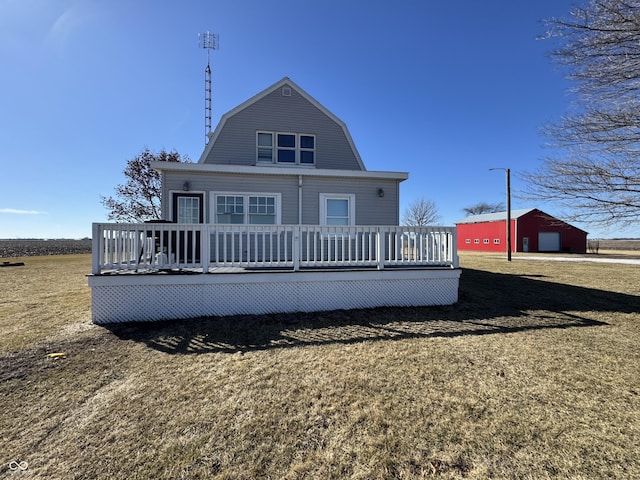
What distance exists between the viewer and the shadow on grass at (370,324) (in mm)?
4363

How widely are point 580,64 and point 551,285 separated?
20.3 feet

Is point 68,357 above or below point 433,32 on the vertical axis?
below

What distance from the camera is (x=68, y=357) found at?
3738mm

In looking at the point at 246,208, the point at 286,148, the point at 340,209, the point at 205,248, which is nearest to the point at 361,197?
the point at 340,209

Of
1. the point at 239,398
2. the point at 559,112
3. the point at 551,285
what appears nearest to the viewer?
the point at 239,398

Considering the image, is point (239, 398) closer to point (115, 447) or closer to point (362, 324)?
point (115, 447)

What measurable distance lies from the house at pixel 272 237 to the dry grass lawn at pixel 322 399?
2.09ft

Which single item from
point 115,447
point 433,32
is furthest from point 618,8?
point 115,447

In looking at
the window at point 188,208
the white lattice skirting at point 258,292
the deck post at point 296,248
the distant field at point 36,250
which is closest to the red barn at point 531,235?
the white lattice skirting at point 258,292

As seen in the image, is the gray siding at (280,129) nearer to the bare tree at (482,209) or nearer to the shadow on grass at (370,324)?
the shadow on grass at (370,324)

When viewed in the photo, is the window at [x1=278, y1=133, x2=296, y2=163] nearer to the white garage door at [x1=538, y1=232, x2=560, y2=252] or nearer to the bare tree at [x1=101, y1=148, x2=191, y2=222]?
the bare tree at [x1=101, y1=148, x2=191, y2=222]

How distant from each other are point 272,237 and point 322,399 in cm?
499

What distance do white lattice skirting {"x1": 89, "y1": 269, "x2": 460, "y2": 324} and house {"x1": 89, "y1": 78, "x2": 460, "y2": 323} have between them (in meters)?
0.02

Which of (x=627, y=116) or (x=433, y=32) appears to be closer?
(x=627, y=116)
